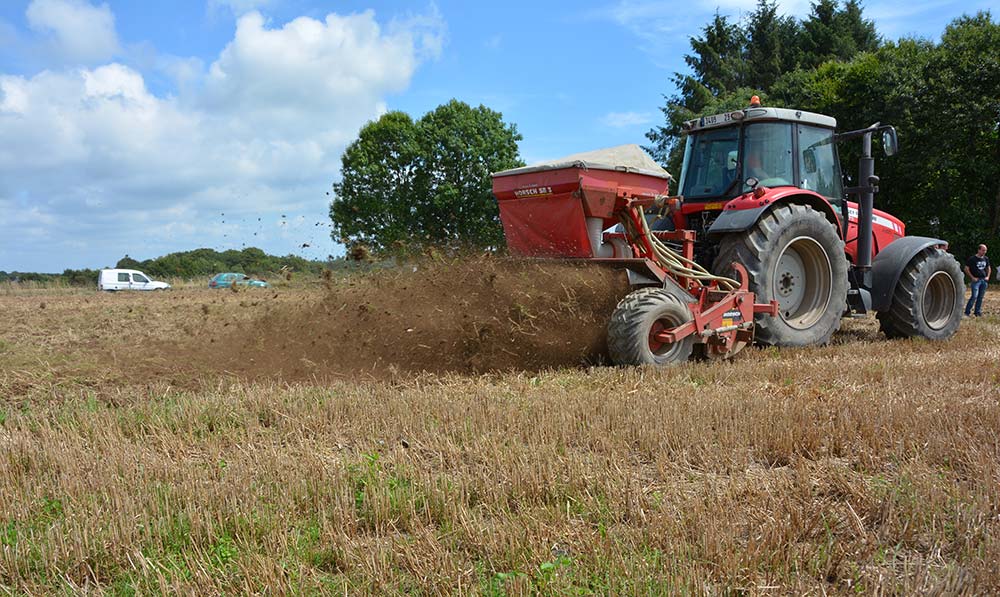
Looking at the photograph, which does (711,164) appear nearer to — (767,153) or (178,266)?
(767,153)

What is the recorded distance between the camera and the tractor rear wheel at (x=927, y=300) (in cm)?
823

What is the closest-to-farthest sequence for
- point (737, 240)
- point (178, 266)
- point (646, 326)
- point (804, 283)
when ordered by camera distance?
point (646, 326), point (737, 240), point (804, 283), point (178, 266)

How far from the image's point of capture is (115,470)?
138 inches

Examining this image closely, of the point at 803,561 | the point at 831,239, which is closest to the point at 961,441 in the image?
the point at 803,561

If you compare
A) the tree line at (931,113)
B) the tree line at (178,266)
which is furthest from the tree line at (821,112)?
the tree line at (178,266)

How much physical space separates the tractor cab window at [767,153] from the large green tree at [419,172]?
20992 mm

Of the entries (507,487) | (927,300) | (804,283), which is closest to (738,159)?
(804,283)

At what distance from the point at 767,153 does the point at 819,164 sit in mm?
876

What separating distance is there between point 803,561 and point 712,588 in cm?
43

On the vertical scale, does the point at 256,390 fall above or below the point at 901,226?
below

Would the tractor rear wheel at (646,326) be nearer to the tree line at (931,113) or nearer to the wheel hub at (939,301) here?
the wheel hub at (939,301)

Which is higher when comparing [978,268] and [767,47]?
[767,47]

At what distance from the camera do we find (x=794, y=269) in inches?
293

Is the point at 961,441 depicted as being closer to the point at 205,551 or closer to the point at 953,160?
the point at 205,551
